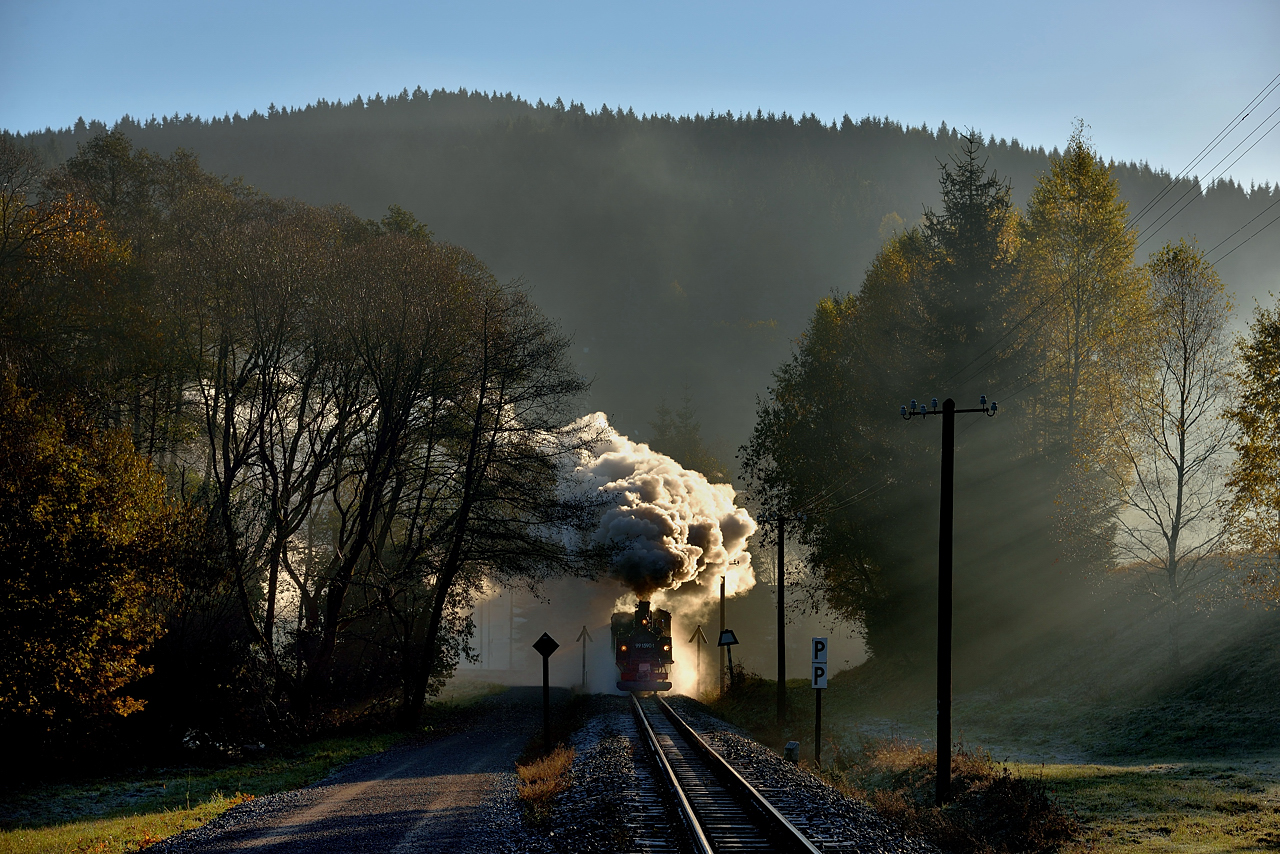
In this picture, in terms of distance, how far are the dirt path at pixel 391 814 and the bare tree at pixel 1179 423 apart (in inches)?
761

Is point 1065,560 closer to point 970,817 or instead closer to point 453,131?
point 970,817

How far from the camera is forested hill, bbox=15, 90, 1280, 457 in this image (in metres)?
140

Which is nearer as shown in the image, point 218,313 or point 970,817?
point 970,817

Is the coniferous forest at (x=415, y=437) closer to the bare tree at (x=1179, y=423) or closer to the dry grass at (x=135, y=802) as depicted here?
the bare tree at (x=1179, y=423)

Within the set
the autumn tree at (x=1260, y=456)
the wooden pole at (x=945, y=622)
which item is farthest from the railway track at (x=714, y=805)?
the autumn tree at (x=1260, y=456)

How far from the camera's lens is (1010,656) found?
31.7 m

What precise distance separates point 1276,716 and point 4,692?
25.2 meters

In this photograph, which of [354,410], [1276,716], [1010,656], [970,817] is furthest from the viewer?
[1010,656]

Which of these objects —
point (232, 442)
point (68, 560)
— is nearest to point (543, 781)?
point (68, 560)

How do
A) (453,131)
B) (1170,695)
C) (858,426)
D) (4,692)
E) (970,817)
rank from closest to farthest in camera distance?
(970,817) → (4,692) → (1170,695) → (858,426) → (453,131)

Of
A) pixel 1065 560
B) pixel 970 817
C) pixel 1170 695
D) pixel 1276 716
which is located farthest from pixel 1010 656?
pixel 970 817

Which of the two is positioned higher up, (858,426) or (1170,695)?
(858,426)

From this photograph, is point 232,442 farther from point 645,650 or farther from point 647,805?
point 645,650

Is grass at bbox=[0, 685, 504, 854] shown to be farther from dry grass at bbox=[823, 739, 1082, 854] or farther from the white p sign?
the white p sign
